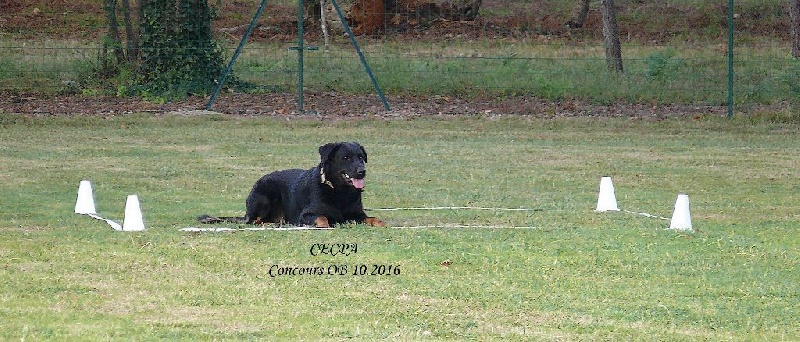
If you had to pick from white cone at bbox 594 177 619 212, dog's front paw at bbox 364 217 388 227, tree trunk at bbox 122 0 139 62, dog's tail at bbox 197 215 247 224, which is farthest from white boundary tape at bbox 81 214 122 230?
tree trunk at bbox 122 0 139 62

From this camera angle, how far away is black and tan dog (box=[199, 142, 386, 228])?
10195mm

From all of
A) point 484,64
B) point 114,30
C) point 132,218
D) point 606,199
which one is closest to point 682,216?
point 606,199

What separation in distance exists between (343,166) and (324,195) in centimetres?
28

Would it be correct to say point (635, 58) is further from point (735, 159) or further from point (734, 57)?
point (735, 159)

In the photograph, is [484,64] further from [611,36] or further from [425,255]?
[425,255]

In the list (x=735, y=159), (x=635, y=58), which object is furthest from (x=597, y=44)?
(x=735, y=159)

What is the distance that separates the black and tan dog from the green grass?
304 millimetres

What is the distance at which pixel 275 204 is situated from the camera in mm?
10875

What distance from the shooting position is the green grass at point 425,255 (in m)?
6.71

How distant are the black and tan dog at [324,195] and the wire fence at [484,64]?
11.7 meters

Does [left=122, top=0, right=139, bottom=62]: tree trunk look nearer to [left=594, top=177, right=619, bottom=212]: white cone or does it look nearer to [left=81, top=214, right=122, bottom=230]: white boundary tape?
[left=81, top=214, right=122, bottom=230]: white boundary tape

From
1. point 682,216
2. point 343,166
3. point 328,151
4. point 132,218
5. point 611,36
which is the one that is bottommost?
point 682,216

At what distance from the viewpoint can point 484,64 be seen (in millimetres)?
23828

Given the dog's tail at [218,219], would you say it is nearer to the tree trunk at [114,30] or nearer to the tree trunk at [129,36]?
the tree trunk at [129,36]
